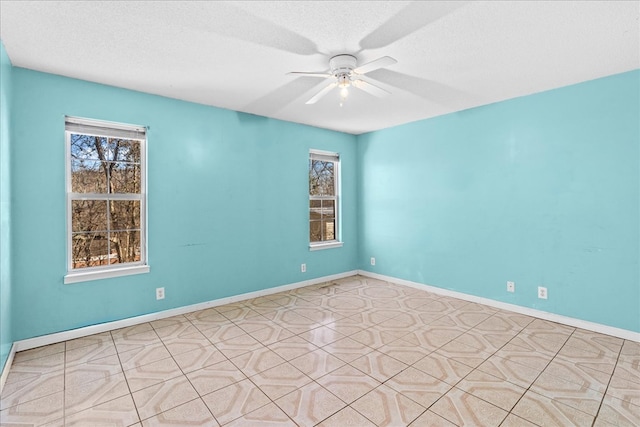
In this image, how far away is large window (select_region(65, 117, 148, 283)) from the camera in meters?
2.92

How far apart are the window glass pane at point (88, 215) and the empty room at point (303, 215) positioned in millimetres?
20

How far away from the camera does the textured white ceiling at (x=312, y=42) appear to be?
1.88 meters

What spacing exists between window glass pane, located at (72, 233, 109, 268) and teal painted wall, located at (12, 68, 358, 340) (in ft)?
0.55

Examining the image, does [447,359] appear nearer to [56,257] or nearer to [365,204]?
[365,204]

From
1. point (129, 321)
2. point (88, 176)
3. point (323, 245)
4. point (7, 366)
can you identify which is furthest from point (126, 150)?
point (323, 245)

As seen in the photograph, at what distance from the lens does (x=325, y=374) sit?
7.40 feet

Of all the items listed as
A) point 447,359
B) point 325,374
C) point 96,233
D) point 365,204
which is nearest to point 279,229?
point 365,204

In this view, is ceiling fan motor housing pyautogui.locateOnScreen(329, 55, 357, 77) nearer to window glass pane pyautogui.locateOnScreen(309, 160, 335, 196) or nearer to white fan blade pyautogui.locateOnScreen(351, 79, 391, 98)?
white fan blade pyautogui.locateOnScreen(351, 79, 391, 98)

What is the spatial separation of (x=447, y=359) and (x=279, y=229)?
260 cm

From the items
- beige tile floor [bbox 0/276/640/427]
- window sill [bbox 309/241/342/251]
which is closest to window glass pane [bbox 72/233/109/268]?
beige tile floor [bbox 0/276/640/427]

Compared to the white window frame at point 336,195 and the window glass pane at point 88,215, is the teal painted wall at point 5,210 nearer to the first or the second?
the window glass pane at point 88,215

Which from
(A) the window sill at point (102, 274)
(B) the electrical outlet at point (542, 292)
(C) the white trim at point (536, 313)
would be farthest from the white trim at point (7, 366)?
(B) the electrical outlet at point (542, 292)

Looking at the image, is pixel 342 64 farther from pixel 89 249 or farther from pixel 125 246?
pixel 89 249

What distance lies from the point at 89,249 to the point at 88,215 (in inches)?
13.1
